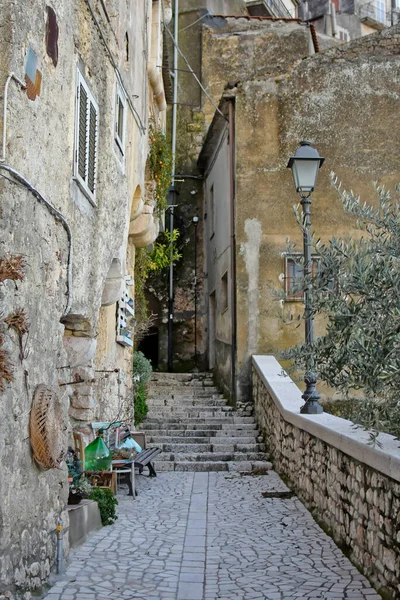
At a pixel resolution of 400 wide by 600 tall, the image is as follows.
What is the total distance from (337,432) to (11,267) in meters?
3.47

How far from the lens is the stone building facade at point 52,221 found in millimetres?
4930

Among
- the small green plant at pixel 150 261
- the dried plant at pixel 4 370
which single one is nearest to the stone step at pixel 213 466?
the small green plant at pixel 150 261

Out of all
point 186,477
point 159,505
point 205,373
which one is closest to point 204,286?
point 205,373

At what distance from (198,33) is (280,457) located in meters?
13.6

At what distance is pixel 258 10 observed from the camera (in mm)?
24766

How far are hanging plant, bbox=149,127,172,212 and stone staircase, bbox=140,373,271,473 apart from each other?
3989mm

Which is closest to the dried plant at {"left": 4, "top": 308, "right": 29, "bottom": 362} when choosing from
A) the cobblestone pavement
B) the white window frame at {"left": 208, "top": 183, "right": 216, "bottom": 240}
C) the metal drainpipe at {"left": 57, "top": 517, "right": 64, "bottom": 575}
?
the metal drainpipe at {"left": 57, "top": 517, "right": 64, "bottom": 575}

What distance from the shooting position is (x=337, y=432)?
6.70 m

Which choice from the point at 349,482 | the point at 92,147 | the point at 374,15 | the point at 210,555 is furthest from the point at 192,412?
the point at 374,15

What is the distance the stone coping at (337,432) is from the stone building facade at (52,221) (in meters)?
2.34

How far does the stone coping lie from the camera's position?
516 cm

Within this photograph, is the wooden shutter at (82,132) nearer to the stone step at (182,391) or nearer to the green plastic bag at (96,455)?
the green plastic bag at (96,455)

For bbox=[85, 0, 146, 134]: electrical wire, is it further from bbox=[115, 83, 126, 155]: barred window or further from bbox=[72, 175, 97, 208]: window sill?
bbox=[72, 175, 97, 208]: window sill

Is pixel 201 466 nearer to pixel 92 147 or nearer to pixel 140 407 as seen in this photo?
pixel 140 407
